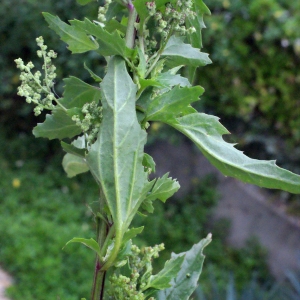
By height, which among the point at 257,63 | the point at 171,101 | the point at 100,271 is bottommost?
the point at 257,63

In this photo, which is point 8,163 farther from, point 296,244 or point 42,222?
point 296,244

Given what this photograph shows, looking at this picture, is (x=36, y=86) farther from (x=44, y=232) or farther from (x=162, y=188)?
(x=44, y=232)

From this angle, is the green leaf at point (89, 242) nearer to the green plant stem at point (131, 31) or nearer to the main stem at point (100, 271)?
the main stem at point (100, 271)

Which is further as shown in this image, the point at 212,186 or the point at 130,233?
the point at 212,186

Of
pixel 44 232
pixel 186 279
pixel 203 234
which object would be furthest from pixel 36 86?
A: pixel 203 234

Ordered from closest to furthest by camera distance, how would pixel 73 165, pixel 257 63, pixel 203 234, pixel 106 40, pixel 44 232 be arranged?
pixel 106 40 < pixel 73 165 < pixel 44 232 < pixel 257 63 < pixel 203 234

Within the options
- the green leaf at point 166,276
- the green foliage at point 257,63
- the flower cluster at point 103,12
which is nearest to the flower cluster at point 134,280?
the green leaf at point 166,276
